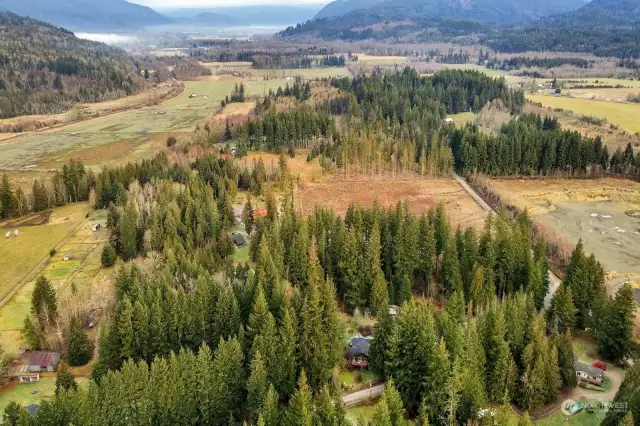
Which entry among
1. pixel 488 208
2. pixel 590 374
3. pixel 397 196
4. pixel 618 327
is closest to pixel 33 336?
pixel 590 374

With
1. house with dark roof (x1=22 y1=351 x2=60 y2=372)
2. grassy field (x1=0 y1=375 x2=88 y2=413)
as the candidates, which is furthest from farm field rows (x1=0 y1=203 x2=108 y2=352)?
grassy field (x1=0 y1=375 x2=88 y2=413)

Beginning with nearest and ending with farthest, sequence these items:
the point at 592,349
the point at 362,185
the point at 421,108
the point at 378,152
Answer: the point at 592,349 < the point at 362,185 < the point at 378,152 < the point at 421,108

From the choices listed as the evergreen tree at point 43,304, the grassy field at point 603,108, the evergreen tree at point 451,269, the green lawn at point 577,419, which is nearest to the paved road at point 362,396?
the green lawn at point 577,419

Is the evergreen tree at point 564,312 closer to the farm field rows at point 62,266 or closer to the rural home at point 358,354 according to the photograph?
the rural home at point 358,354

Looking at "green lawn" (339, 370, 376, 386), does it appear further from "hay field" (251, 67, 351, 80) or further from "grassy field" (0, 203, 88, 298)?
"hay field" (251, 67, 351, 80)

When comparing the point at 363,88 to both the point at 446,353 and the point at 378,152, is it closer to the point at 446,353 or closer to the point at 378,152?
the point at 378,152

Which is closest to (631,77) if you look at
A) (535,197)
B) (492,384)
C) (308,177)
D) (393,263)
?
(535,197)

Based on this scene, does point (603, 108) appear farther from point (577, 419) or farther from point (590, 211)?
point (577, 419)
